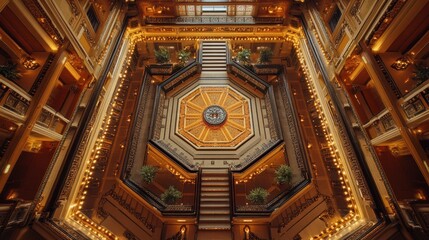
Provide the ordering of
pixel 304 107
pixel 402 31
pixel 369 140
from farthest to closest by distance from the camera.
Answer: pixel 304 107, pixel 369 140, pixel 402 31

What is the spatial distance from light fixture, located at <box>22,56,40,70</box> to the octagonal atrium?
66 millimetres

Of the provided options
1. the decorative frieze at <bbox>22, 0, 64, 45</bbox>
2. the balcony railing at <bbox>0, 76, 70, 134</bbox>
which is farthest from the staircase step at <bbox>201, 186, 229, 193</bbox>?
the decorative frieze at <bbox>22, 0, 64, 45</bbox>

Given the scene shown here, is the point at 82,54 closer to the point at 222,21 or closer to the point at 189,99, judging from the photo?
the point at 189,99

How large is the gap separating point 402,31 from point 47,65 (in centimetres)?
1154

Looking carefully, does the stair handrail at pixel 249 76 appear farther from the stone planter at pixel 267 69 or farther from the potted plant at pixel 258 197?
the potted plant at pixel 258 197

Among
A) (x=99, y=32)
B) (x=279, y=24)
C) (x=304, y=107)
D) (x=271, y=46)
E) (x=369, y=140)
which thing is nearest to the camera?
(x=369, y=140)

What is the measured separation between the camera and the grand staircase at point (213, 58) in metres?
13.7

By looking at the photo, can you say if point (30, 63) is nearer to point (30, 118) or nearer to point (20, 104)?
point (20, 104)

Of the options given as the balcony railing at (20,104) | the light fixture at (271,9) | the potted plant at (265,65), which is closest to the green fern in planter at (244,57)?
the potted plant at (265,65)

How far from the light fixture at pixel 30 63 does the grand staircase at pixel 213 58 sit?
848 cm

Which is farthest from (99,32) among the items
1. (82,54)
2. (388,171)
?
(388,171)

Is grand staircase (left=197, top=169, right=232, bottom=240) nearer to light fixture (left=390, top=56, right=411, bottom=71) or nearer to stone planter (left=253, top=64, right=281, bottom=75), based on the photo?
stone planter (left=253, top=64, right=281, bottom=75)

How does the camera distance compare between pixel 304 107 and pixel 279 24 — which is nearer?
pixel 304 107

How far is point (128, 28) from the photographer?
12938 mm
